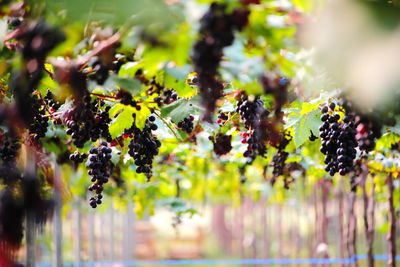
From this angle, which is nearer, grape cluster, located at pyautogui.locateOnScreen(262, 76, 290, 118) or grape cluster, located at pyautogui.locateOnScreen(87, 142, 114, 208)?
grape cluster, located at pyautogui.locateOnScreen(262, 76, 290, 118)

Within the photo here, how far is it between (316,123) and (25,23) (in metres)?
1.75

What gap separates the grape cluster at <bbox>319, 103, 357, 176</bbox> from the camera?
2.23 m

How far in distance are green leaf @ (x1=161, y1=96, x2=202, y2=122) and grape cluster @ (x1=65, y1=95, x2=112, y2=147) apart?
30 centimetres

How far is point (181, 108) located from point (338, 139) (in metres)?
0.74

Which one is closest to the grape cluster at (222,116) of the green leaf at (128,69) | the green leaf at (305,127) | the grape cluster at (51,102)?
the green leaf at (305,127)

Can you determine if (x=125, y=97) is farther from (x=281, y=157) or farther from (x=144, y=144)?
(x=281, y=157)

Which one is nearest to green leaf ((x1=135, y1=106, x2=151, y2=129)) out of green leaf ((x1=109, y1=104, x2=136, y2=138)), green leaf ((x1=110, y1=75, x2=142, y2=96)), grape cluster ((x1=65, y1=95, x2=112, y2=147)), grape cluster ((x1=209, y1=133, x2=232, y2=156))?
green leaf ((x1=109, y1=104, x2=136, y2=138))

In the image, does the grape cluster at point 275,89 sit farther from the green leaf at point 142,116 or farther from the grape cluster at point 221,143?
the grape cluster at point 221,143

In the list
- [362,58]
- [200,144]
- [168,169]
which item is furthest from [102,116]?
[168,169]

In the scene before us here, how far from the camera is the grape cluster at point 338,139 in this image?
223cm

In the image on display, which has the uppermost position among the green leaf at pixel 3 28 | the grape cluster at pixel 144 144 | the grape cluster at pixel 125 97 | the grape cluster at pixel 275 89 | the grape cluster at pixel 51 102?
the green leaf at pixel 3 28

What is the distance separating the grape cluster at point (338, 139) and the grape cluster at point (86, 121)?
1040 mm

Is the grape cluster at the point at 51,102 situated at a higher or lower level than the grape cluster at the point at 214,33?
higher

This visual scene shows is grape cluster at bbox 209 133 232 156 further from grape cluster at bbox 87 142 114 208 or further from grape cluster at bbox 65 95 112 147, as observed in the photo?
grape cluster at bbox 65 95 112 147
